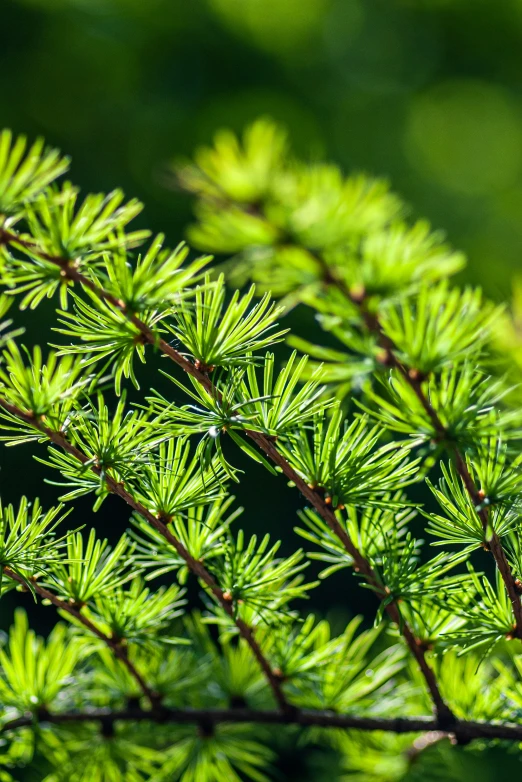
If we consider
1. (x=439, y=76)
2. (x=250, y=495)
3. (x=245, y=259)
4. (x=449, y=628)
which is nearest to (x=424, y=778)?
(x=449, y=628)

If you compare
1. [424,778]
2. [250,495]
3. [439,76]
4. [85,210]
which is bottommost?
[424,778]

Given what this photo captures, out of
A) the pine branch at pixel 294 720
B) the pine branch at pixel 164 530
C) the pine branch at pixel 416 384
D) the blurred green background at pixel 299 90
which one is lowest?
the pine branch at pixel 294 720

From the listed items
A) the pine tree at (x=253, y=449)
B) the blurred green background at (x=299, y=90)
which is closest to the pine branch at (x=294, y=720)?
the pine tree at (x=253, y=449)

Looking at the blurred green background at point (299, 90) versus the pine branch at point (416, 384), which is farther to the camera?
the blurred green background at point (299, 90)

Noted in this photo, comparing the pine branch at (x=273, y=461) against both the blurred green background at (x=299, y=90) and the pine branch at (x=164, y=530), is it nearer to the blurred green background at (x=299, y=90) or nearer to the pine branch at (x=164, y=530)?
the pine branch at (x=164, y=530)

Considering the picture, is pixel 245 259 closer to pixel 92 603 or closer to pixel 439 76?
pixel 92 603

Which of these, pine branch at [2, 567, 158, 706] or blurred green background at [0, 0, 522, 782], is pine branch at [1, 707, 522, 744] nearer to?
pine branch at [2, 567, 158, 706]
